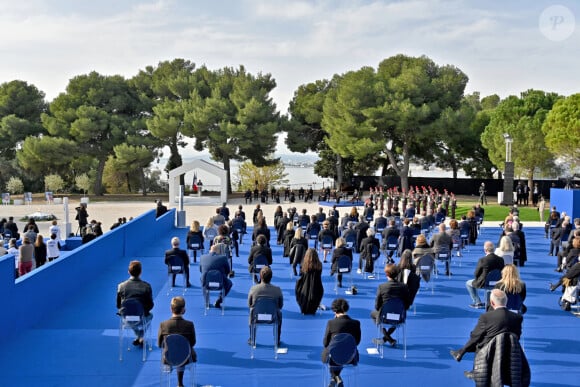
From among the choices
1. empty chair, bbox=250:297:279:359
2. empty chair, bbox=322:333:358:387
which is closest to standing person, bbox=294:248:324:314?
empty chair, bbox=250:297:279:359

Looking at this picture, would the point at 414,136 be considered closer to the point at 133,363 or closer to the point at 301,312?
the point at 301,312

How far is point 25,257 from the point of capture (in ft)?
42.8

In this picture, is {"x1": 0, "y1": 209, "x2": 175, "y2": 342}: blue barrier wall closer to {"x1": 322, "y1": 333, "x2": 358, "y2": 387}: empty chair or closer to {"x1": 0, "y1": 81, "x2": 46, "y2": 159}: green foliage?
{"x1": 322, "y1": 333, "x2": 358, "y2": 387}: empty chair

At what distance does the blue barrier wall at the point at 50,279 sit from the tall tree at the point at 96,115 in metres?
32.8

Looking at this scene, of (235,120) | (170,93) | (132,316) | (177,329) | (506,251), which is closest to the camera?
(177,329)

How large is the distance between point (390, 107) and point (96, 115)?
23.9 meters

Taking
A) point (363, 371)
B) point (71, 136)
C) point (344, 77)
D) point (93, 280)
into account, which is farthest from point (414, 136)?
point (363, 371)

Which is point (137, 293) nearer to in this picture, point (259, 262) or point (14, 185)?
point (259, 262)

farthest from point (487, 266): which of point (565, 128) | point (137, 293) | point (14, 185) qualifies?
point (14, 185)

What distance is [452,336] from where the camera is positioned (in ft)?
32.1

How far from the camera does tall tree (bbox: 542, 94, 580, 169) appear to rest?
34.6 meters

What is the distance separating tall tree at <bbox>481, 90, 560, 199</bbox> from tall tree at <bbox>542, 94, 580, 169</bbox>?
7.05ft

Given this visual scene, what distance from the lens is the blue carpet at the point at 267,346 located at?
793cm

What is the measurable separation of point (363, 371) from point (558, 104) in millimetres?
32636
